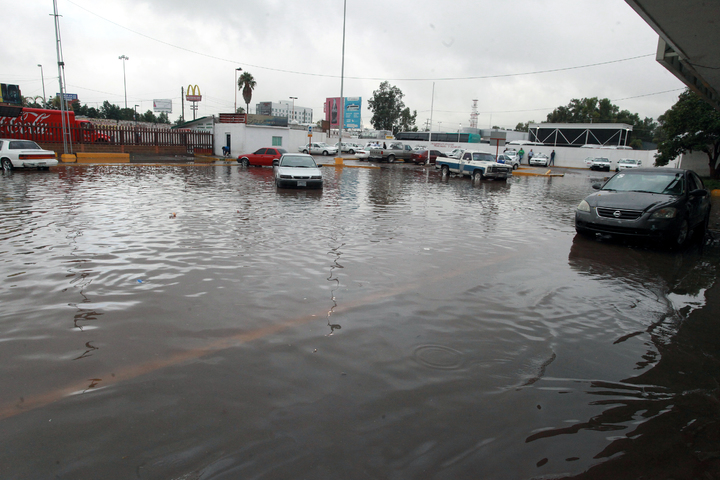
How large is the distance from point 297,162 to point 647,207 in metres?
13.1

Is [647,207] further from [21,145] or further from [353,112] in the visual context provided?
[353,112]

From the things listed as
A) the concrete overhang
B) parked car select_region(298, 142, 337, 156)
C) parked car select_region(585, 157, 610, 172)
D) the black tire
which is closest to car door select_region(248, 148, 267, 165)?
parked car select_region(298, 142, 337, 156)

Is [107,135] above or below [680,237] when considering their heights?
above

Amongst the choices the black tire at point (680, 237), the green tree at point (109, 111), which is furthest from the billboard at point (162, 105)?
the black tire at point (680, 237)

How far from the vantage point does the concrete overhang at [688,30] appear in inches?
302

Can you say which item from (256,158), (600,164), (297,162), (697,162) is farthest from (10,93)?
(697,162)

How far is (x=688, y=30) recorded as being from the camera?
29.6ft

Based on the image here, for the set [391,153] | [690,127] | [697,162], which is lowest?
[391,153]

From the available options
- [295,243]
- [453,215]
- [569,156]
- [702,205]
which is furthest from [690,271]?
[569,156]

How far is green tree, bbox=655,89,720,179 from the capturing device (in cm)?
2528

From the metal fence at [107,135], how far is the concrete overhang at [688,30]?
116ft

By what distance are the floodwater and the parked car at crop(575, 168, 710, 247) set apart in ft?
1.88

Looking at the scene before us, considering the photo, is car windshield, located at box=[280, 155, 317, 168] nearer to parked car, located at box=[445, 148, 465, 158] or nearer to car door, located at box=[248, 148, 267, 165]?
car door, located at box=[248, 148, 267, 165]

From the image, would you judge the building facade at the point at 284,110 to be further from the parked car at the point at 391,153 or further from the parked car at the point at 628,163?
the parked car at the point at 628,163
